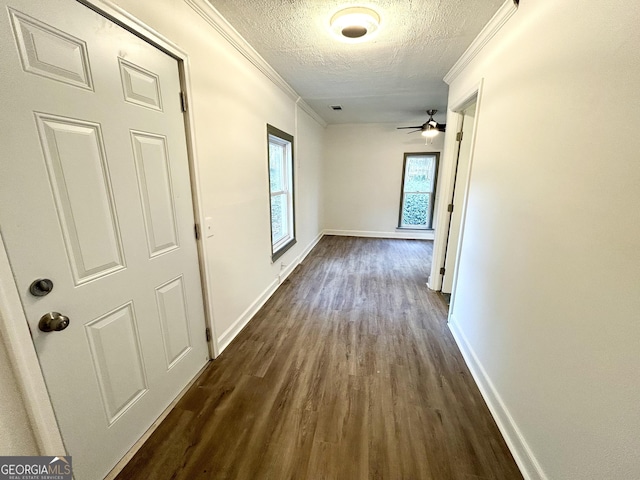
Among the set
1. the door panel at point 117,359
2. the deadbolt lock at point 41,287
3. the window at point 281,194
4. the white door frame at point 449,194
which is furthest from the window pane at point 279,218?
the deadbolt lock at point 41,287

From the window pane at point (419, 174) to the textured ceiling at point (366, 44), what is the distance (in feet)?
7.05

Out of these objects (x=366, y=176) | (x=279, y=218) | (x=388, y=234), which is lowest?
(x=388, y=234)

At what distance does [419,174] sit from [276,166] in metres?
3.64

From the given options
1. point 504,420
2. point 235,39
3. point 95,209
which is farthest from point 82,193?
point 504,420

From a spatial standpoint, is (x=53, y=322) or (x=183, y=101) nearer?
(x=53, y=322)

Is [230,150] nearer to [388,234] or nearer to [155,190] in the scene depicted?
[155,190]

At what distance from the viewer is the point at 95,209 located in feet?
3.51

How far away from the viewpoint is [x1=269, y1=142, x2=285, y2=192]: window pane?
3.30m

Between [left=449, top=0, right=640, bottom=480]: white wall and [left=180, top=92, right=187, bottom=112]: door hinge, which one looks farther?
[left=180, top=92, right=187, bottom=112]: door hinge

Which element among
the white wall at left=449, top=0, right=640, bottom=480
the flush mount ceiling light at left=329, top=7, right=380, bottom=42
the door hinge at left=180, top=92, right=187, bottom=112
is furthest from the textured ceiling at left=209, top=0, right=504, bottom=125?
the door hinge at left=180, top=92, right=187, bottom=112

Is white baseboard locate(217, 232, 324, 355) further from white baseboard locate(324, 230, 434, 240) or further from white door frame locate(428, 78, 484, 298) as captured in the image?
white baseboard locate(324, 230, 434, 240)

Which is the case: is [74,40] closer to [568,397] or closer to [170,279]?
[170,279]

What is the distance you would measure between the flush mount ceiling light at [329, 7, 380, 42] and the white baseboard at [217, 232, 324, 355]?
7.98 feet

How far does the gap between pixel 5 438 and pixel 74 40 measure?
1.46 meters
